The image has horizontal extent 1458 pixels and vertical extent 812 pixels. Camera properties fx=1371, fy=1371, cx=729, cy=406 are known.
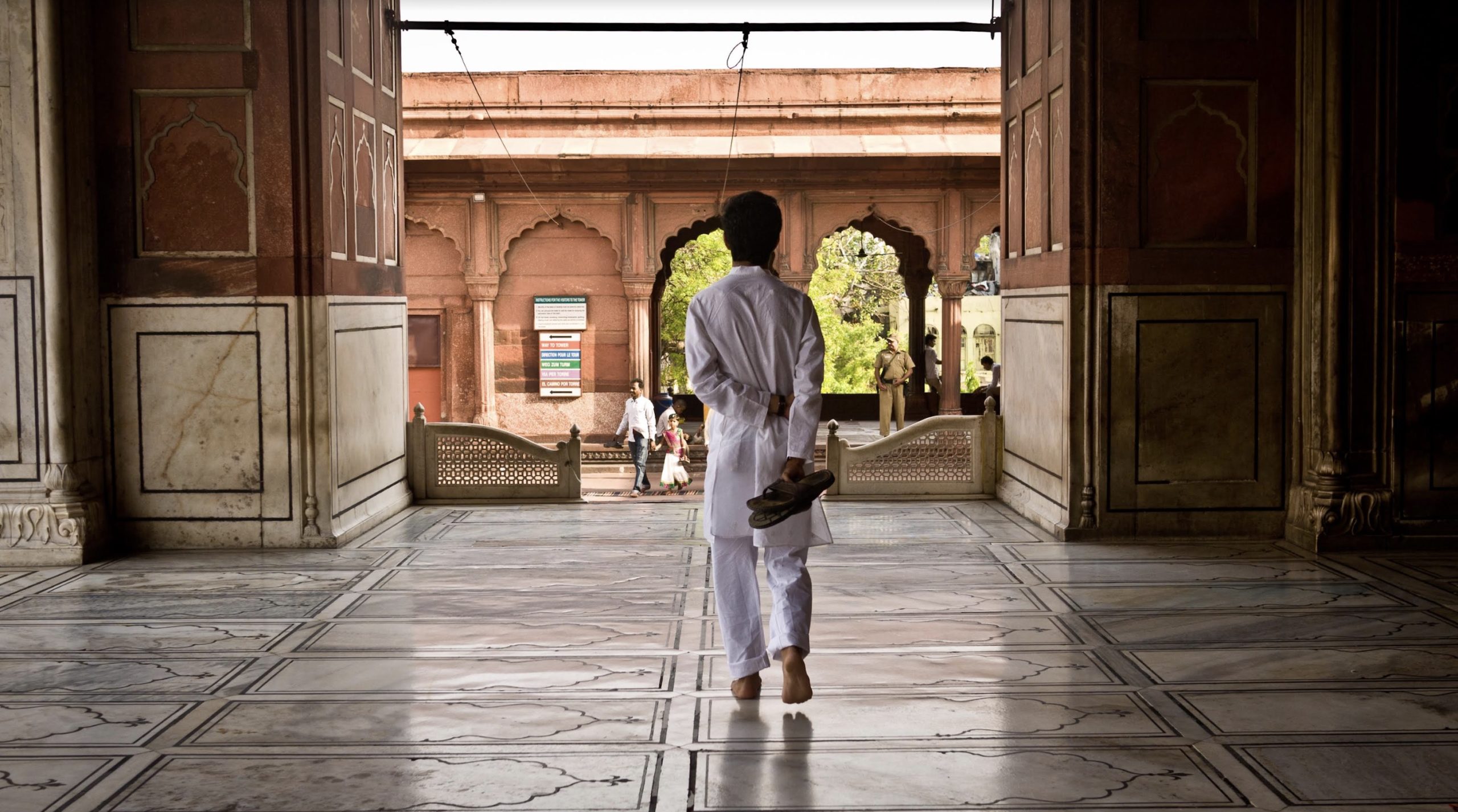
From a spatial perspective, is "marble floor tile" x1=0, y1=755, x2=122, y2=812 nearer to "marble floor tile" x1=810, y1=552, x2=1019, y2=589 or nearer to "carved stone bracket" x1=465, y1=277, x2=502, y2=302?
"marble floor tile" x1=810, y1=552, x2=1019, y2=589

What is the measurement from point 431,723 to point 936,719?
1.41m

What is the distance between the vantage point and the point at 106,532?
21.7 ft

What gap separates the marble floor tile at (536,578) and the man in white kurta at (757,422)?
6.24 ft

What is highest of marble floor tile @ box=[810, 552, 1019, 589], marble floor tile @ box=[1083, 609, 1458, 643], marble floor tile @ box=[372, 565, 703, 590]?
marble floor tile @ box=[372, 565, 703, 590]

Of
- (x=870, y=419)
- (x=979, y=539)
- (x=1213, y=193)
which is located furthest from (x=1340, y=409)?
(x=870, y=419)

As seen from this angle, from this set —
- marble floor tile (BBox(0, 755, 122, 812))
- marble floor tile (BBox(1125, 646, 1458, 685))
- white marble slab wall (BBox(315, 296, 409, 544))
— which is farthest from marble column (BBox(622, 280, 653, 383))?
marble floor tile (BBox(0, 755, 122, 812))

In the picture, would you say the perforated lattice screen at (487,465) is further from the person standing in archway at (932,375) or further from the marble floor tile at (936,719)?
the person standing in archway at (932,375)

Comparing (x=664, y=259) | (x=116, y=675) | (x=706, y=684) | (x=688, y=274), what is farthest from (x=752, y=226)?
(x=688, y=274)

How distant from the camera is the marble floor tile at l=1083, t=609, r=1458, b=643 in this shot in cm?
480

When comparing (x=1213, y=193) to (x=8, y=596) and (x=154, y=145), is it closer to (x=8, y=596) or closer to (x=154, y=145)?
(x=154, y=145)

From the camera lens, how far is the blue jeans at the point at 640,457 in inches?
482

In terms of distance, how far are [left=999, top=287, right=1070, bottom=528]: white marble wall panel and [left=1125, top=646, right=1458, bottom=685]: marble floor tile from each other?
7.81 feet

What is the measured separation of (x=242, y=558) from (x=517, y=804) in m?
3.76

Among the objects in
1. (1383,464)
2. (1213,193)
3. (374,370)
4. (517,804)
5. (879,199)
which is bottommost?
(517,804)
